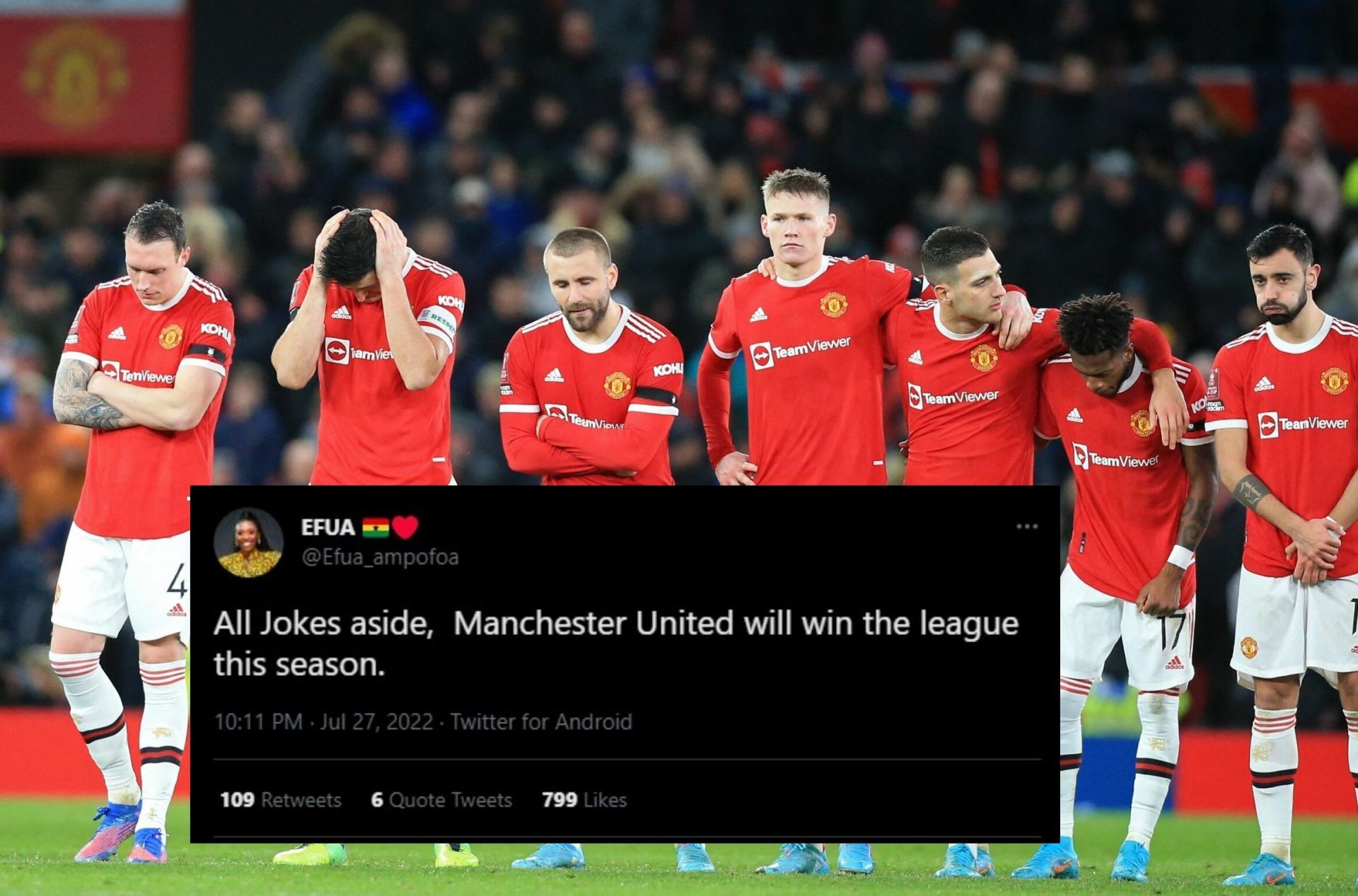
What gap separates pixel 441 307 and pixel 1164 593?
3372 mm

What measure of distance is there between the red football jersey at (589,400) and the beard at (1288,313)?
103 inches

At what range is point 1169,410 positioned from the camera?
7.69 metres

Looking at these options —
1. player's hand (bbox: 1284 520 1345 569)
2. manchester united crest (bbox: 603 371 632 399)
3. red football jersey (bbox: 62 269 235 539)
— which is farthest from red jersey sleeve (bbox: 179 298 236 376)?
player's hand (bbox: 1284 520 1345 569)

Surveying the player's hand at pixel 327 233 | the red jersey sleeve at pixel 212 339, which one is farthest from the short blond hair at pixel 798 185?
the red jersey sleeve at pixel 212 339

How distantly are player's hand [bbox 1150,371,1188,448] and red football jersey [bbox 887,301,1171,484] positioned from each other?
0.14 m

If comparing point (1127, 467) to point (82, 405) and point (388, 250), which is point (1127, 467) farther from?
point (82, 405)

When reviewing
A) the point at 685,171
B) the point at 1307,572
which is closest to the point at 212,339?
the point at 1307,572

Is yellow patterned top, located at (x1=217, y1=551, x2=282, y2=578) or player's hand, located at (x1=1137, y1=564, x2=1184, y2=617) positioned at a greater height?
yellow patterned top, located at (x1=217, y1=551, x2=282, y2=578)

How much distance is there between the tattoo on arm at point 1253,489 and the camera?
25.7 ft

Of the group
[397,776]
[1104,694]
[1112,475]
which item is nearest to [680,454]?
[1104,694]

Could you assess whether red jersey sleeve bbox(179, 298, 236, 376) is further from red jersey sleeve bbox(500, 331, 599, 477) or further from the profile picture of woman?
the profile picture of woman

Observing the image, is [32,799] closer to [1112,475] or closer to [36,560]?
[36,560]

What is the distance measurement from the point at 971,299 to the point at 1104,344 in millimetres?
590

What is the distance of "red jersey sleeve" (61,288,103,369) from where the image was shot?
802cm
